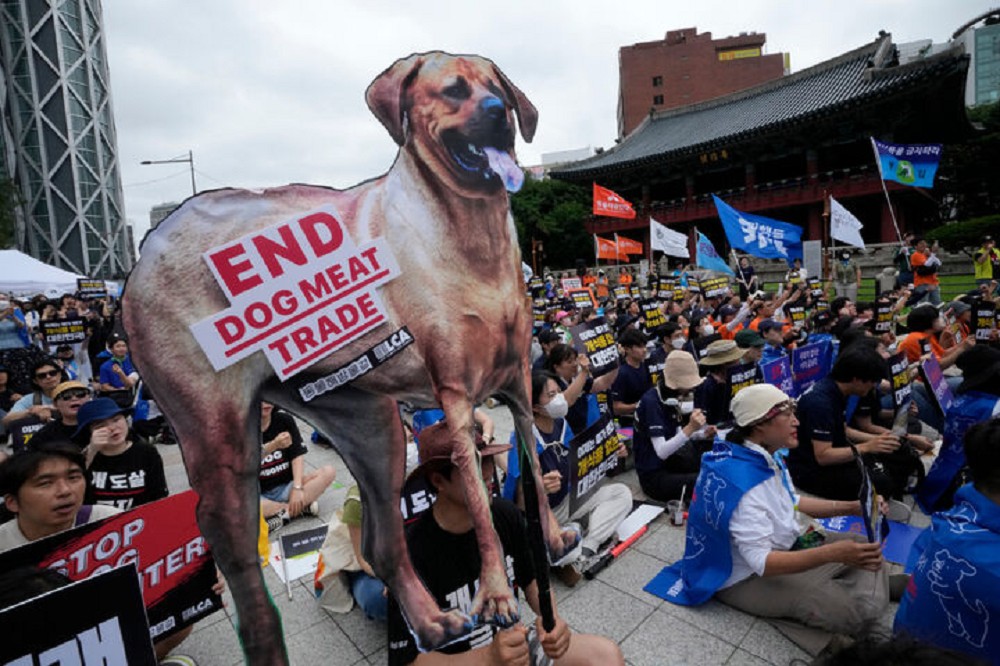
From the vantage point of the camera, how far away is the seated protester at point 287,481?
4.08m

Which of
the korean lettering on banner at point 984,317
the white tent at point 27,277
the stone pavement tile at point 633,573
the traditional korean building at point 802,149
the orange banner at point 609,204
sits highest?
the traditional korean building at point 802,149

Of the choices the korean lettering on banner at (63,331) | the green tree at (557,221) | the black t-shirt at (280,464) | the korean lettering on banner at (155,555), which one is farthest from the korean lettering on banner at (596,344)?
the green tree at (557,221)

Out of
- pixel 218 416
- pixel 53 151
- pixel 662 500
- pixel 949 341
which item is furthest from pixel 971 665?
pixel 53 151

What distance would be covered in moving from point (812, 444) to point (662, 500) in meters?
1.23

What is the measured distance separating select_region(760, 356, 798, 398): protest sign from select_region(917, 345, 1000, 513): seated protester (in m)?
1.47

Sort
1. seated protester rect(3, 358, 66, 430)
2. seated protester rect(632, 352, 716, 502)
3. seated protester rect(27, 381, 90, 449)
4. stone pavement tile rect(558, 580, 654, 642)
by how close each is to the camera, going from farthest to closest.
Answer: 1. seated protester rect(3, 358, 66, 430)
2. seated protester rect(632, 352, 716, 502)
3. seated protester rect(27, 381, 90, 449)
4. stone pavement tile rect(558, 580, 654, 642)

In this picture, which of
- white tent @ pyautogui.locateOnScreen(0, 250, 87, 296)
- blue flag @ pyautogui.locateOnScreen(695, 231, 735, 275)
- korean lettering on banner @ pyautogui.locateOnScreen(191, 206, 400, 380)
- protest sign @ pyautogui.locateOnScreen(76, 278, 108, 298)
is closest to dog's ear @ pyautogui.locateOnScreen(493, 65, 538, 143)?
korean lettering on banner @ pyautogui.locateOnScreen(191, 206, 400, 380)

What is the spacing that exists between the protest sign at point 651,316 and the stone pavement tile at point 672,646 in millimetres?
5778

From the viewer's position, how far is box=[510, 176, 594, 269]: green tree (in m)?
31.0

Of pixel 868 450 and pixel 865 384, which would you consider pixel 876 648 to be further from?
pixel 865 384

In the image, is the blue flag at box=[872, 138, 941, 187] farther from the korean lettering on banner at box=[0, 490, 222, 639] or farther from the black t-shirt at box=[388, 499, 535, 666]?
the korean lettering on banner at box=[0, 490, 222, 639]

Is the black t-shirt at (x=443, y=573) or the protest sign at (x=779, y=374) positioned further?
the protest sign at (x=779, y=374)

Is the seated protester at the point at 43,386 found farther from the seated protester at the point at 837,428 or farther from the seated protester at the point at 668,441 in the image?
the seated protester at the point at 837,428

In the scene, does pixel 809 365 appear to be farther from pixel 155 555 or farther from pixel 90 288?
pixel 90 288
